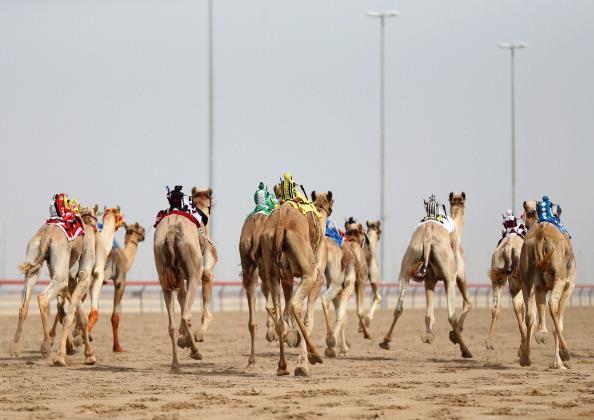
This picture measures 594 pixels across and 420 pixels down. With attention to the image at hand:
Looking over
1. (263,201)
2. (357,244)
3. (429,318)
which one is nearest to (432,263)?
(429,318)

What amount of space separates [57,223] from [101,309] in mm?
29599

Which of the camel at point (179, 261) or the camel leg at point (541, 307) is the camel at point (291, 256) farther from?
the camel leg at point (541, 307)

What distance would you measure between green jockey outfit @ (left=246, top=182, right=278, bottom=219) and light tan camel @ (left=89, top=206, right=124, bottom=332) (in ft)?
11.0

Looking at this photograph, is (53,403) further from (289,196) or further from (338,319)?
(338,319)

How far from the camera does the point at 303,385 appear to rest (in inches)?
637

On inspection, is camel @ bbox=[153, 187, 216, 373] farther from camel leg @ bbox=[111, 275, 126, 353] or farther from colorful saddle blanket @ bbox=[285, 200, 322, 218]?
camel leg @ bbox=[111, 275, 126, 353]

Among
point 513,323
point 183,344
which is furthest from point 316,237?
point 513,323

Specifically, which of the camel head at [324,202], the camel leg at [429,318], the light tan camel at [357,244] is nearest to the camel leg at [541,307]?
the camel leg at [429,318]

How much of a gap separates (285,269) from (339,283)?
621 centimetres

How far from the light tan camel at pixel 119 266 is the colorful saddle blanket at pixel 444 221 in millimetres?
6044

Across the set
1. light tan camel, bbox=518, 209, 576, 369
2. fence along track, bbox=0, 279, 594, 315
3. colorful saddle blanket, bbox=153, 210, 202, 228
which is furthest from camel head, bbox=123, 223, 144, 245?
fence along track, bbox=0, 279, 594, 315

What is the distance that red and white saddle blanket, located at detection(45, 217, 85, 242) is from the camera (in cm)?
2119

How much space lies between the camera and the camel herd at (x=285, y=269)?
18.2 m

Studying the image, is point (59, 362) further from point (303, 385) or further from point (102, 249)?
point (303, 385)
